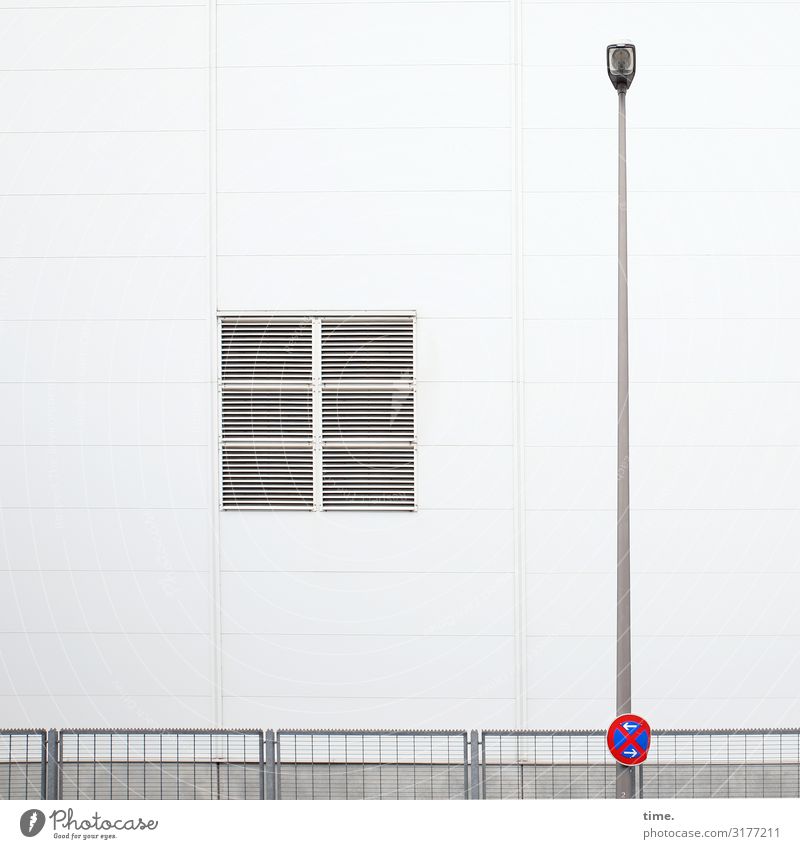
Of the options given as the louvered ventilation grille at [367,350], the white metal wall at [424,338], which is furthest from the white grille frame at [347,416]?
the white metal wall at [424,338]

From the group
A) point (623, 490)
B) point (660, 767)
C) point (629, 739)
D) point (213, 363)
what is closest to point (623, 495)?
point (623, 490)

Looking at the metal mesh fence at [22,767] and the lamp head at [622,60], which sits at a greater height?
the lamp head at [622,60]

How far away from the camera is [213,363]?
920 centimetres

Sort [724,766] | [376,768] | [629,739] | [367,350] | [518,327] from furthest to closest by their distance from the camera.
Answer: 1. [367,350]
2. [518,327]
3. [376,768]
4. [724,766]
5. [629,739]

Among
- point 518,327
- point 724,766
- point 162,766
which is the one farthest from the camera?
point 518,327

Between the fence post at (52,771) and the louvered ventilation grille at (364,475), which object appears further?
the louvered ventilation grille at (364,475)

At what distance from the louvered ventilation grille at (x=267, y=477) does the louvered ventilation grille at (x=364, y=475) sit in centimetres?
18

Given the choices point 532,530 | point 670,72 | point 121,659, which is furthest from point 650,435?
point 121,659

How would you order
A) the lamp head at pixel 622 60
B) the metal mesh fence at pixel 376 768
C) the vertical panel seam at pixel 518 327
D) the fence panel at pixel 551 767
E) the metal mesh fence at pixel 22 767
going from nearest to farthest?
1. the lamp head at pixel 622 60
2. the metal mesh fence at pixel 22 767
3. the metal mesh fence at pixel 376 768
4. the fence panel at pixel 551 767
5. the vertical panel seam at pixel 518 327

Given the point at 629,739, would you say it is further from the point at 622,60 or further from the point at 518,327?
the point at 622,60

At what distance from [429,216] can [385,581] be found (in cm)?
340

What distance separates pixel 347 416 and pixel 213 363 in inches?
52.5

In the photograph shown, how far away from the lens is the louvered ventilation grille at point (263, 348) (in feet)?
30.3

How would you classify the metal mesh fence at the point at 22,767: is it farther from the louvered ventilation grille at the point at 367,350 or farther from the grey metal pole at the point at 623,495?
the grey metal pole at the point at 623,495
